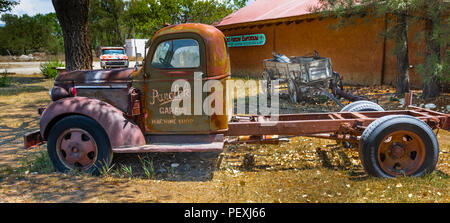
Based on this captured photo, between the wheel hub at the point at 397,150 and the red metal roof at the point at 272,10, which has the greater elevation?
the red metal roof at the point at 272,10

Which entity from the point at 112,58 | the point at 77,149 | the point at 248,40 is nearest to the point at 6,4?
the point at 112,58

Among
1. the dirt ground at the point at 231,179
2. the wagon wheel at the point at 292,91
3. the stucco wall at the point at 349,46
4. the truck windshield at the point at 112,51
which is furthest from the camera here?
the truck windshield at the point at 112,51

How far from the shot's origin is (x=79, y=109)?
4.57 metres

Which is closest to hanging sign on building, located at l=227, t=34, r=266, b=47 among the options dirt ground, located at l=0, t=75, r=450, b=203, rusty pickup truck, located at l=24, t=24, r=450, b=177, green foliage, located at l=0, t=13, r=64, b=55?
dirt ground, located at l=0, t=75, r=450, b=203

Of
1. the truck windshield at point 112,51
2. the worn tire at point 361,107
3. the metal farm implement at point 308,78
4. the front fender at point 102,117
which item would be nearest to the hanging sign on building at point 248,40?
the metal farm implement at point 308,78

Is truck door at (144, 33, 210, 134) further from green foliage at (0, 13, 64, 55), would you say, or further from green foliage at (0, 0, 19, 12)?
green foliage at (0, 13, 64, 55)

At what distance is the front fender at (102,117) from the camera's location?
4535mm

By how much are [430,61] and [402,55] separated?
238 centimetres

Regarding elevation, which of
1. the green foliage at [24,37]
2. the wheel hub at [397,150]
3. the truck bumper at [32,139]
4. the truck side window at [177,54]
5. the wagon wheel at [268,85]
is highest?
the green foliage at [24,37]

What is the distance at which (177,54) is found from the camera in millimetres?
4695

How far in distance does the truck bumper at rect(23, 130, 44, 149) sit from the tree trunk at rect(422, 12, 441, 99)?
8.44 meters

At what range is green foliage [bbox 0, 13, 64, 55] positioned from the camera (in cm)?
4381

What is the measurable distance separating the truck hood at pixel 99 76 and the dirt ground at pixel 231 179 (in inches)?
49.4

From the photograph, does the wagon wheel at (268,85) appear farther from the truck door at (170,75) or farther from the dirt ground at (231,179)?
the truck door at (170,75)
